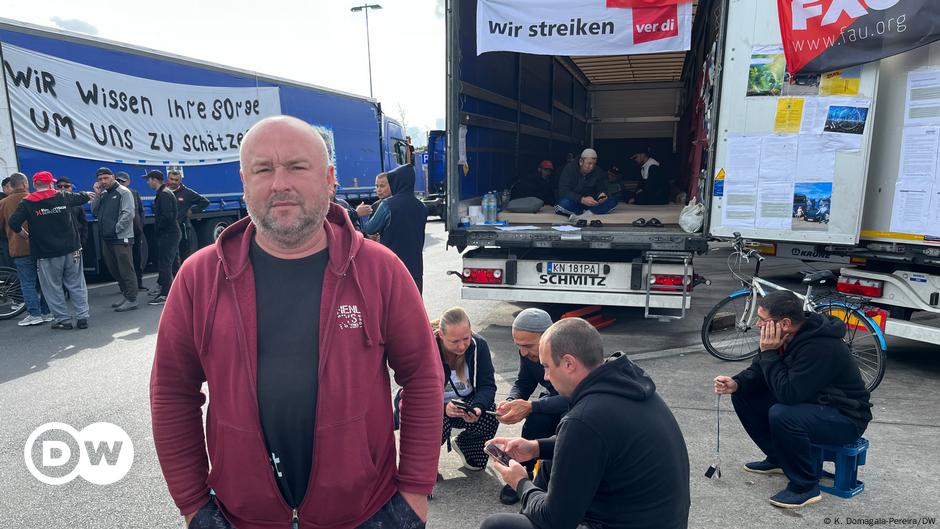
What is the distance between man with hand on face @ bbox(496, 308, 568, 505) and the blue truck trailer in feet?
25.8

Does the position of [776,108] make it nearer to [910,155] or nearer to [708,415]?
[910,155]

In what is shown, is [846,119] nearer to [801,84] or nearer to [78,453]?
[801,84]

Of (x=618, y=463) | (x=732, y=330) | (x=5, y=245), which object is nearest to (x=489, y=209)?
(x=732, y=330)

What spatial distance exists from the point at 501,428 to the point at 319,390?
282 centimetres

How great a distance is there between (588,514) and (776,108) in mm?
4211

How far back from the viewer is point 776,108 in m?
4.96

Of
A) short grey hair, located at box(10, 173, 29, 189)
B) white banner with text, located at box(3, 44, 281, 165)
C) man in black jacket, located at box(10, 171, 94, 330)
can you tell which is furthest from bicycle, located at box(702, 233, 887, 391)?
white banner with text, located at box(3, 44, 281, 165)

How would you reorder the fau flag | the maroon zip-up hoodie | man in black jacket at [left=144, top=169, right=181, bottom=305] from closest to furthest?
the maroon zip-up hoodie, the fau flag, man in black jacket at [left=144, top=169, right=181, bottom=305]

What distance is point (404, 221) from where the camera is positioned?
5625 mm

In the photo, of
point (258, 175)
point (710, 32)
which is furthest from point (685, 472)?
point (710, 32)

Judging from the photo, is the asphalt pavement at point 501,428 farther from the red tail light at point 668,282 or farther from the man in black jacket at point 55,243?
the red tail light at point 668,282

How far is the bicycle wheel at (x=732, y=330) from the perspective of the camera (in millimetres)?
5477

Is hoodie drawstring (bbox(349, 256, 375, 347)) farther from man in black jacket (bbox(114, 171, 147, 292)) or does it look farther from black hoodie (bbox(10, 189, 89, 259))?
man in black jacket (bbox(114, 171, 147, 292))

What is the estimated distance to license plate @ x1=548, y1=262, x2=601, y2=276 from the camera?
5.89m
